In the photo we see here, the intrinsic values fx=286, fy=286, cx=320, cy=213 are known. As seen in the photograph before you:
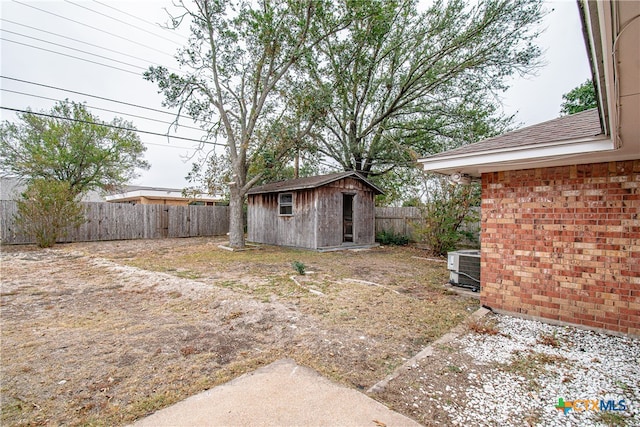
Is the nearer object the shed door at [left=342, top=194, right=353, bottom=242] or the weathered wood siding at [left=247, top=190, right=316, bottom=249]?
the weathered wood siding at [left=247, top=190, right=316, bottom=249]

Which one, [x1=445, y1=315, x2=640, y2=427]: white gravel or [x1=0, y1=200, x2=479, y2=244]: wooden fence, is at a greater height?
[x1=0, y1=200, x2=479, y2=244]: wooden fence

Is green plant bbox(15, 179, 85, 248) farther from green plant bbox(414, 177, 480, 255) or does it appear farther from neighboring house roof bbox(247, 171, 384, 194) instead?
green plant bbox(414, 177, 480, 255)

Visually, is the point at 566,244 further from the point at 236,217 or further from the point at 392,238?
the point at 236,217

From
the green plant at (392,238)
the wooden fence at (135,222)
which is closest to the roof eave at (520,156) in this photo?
the green plant at (392,238)

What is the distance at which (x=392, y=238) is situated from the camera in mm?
12883

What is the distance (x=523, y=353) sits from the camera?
285cm

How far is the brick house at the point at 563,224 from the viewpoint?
321 cm

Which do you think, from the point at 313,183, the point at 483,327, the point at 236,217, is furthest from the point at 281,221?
the point at 483,327

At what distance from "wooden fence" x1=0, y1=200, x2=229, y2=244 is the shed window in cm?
634

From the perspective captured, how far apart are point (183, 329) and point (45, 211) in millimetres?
11096

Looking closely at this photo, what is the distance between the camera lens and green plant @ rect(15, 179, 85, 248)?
33.5 feet

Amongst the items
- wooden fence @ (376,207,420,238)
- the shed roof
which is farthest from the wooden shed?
the shed roof

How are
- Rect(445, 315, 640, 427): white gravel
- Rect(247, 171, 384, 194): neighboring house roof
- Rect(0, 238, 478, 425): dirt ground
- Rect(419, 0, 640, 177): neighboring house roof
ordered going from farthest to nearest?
Rect(247, 171, 384, 194): neighboring house roof, Rect(0, 238, 478, 425): dirt ground, Rect(445, 315, 640, 427): white gravel, Rect(419, 0, 640, 177): neighboring house roof

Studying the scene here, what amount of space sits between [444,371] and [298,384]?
4.21ft
